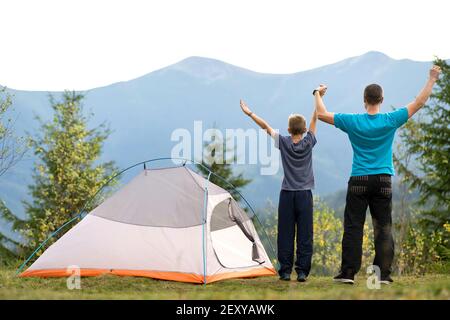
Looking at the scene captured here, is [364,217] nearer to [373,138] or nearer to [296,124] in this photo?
[373,138]

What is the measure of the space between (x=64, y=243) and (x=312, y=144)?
11.6 feet

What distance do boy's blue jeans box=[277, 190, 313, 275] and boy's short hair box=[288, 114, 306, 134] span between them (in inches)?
27.3

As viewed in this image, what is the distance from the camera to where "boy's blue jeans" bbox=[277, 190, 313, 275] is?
6.99 metres

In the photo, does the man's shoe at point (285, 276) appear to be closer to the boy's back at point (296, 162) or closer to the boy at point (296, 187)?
the boy at point (296, 187)

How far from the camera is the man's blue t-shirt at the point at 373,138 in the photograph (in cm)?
650

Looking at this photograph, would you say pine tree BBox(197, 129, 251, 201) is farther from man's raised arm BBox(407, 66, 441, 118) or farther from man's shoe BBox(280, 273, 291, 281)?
man's raised arm BBox(407, 66, 441, 118)

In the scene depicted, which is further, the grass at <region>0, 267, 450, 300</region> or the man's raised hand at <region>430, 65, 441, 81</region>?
the man's raised hand at <region>430, 65, 441, 81</region>

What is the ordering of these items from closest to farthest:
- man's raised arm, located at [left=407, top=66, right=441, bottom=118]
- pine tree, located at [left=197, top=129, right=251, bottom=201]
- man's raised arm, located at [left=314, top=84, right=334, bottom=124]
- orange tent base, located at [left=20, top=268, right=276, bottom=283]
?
man's raised arm, located at [left=407, top=66, right=441, bottom=118]
man's raised arm, located at [left=314, top=84, right=334, bottom=124]
orange tent base, located at [left=20, top=268, right=276, bottom=283]
pine tree, located at [left=197, top=129, right=251, bottom=201]

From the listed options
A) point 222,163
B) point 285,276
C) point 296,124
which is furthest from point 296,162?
point 222,163

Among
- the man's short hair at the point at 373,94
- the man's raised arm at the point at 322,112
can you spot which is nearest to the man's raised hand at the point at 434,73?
the man's short hair at the point at 373,94

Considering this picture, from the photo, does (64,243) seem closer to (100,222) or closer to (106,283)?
(100,222)

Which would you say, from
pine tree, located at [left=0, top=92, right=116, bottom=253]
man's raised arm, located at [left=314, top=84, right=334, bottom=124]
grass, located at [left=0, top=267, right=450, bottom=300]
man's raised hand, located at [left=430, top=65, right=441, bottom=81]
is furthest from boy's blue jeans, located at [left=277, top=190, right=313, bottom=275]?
pine tree, located at [left=0, top=92, right=116, bottom=253]
